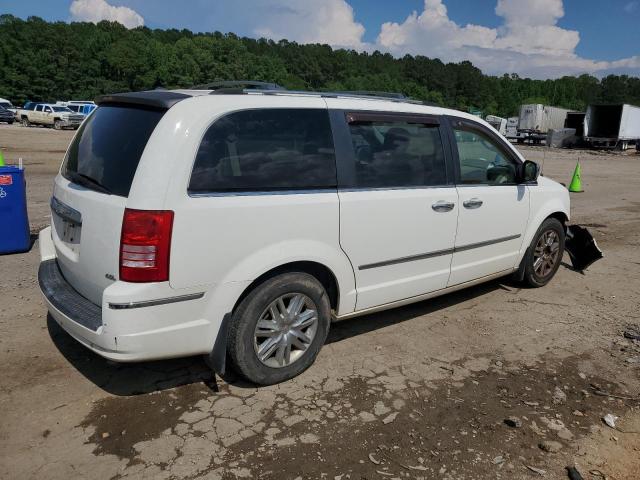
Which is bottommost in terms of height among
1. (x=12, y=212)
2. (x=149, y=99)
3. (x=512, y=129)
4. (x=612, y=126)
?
(x=12, y=212)

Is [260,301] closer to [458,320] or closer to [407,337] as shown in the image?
[407,337]

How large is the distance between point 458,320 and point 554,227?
1.73 meters

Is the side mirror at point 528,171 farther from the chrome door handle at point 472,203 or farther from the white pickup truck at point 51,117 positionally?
the white pickup truck at point 51,117

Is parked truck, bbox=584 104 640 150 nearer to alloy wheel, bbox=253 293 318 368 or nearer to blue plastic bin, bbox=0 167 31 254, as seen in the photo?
blue plastic bin, bbox=0 167 31 254

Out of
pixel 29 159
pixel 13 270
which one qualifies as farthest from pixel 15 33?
pixel 13 270

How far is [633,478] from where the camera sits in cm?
278

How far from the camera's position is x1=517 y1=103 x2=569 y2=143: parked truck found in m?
41.6

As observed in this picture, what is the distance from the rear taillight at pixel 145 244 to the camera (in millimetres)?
2848

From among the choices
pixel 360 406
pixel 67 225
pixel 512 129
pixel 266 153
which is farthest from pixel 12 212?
pixel 512 129

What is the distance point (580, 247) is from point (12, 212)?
22.4 ft


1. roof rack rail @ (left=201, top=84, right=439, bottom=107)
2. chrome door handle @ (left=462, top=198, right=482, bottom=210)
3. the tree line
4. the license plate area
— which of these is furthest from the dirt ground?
the tree line

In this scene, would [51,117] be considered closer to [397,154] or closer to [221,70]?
Answer: [397,154]

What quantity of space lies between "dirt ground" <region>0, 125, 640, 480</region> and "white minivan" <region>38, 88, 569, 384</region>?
39 centimetres

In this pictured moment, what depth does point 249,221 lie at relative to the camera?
313 centimetres
